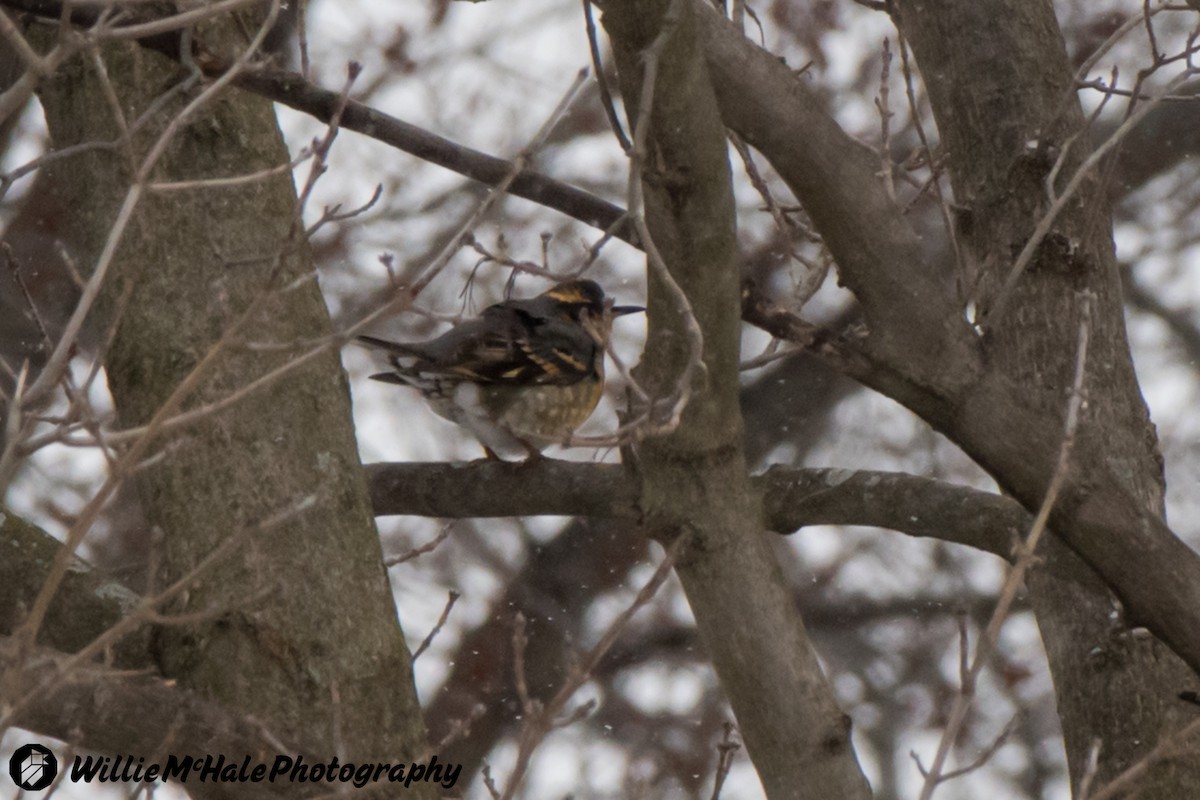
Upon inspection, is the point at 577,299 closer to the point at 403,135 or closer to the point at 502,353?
the point at 502,353

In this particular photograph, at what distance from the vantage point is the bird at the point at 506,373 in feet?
17.0

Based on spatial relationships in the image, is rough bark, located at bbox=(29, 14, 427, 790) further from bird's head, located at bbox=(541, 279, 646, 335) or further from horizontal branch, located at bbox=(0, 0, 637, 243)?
bird's head, located at bbox=(541, 279, 646, 335)

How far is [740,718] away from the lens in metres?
2.68

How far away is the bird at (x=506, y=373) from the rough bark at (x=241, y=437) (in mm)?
1543

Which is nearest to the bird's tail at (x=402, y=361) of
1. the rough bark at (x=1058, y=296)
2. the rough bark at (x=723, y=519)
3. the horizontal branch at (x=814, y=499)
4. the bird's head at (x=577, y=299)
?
the bird's head at (x=577, y=299)

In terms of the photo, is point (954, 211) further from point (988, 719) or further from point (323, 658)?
point (988, 719)

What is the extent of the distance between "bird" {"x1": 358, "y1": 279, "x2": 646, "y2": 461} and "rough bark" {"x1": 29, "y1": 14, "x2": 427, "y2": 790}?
154 centimetres

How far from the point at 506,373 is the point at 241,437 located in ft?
7.06

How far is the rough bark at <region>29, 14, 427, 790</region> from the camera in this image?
310cm

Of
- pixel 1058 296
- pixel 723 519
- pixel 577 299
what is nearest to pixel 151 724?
pixel 723 519

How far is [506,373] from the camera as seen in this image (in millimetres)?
5328

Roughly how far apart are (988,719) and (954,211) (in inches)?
212

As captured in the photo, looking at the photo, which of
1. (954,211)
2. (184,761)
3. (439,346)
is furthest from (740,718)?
(439,346)

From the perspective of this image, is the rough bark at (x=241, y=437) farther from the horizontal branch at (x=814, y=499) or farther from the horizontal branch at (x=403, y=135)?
the horizontal branch at (x=814, y=499)
